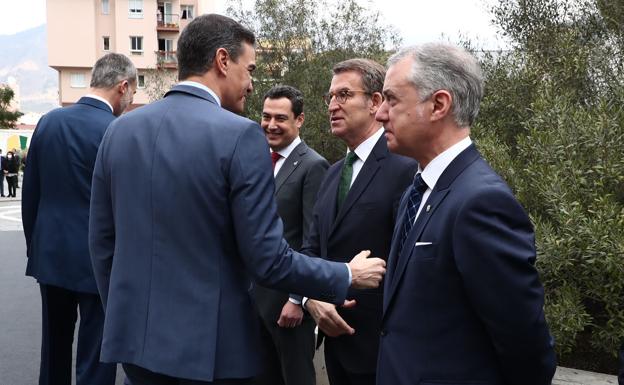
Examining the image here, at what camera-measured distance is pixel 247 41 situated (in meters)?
2.61

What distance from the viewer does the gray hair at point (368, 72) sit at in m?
3.45

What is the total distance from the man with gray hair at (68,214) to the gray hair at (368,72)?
5.05ft

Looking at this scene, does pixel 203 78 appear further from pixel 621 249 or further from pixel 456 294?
pixel 621 249

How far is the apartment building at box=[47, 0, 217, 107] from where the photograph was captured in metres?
62.6

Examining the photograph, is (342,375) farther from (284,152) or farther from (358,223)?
(284,152)

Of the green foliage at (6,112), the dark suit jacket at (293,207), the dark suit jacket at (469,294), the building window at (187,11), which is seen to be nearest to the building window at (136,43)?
the building window at (187,11)

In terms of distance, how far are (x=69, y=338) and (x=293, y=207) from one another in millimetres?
1716

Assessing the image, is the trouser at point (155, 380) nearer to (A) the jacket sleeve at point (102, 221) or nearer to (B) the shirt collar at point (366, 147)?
(A) the jacket sleeve at point (102, 221)

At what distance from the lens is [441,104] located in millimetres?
2180

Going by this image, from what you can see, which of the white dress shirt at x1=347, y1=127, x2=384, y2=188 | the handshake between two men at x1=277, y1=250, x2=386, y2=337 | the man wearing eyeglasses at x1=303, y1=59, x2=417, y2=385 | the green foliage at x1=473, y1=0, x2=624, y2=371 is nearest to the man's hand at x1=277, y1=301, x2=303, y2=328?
the handshake between two men at x1=277, y1=250, x2=386, y2=337

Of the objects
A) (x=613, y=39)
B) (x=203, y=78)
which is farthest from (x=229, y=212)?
(x=613, y=39)

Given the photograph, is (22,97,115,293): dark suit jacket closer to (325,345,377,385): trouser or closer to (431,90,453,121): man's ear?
(325,345,377,385): trouser

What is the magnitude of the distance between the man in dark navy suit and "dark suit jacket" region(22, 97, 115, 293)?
1.79 meters

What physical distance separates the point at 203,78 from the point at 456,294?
1192 millimetres
